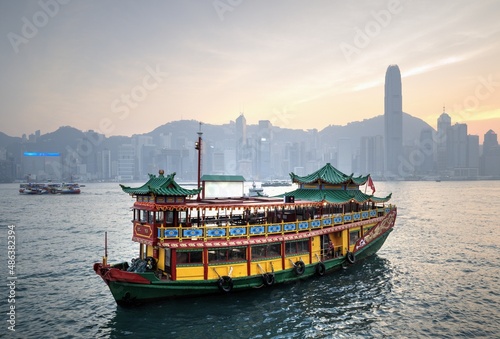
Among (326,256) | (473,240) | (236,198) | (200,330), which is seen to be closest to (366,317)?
(326,256)

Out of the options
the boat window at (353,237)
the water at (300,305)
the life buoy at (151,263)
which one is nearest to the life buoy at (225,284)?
the water at (300,305)

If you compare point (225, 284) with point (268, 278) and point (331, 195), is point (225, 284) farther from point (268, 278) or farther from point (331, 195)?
point (331, 195)

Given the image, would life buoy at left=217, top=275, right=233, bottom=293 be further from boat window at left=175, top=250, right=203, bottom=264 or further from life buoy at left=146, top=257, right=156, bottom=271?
life buoy at left=146, top=257, right=156, bottom=271

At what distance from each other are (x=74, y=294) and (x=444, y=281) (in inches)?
1154

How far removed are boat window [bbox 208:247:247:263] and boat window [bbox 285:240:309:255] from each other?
3587 mm

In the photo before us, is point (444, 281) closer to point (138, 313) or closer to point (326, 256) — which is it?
point (326, 256)

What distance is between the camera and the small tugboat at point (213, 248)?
21.4 metres

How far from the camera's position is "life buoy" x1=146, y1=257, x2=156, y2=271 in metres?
22.4

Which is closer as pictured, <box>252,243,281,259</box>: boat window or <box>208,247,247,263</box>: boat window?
<box>208,247,247,263</box>: boat window

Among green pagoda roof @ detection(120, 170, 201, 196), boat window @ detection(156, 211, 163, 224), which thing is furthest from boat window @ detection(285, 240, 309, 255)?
boat window @ detection(156, 211, 163, 224)

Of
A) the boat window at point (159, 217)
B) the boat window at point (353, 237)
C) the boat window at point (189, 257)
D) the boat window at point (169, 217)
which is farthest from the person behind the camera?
the boat window at point (353, 237)

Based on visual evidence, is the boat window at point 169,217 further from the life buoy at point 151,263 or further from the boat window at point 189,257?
the life buoy at point 151,263

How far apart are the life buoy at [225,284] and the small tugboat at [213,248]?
0.10ft

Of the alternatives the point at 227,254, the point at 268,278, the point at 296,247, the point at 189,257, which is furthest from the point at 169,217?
the point at 296,247
